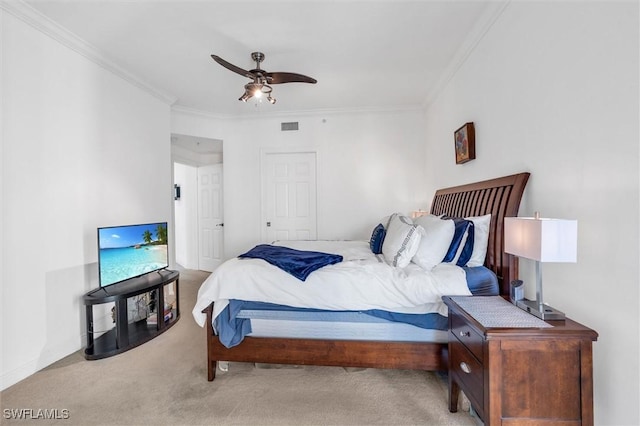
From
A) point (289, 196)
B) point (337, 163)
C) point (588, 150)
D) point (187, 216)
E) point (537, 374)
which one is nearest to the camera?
point (537, 374)

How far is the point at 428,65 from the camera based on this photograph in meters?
3.06

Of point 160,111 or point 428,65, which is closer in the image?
point 428,65

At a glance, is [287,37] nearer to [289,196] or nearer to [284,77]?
[284,77]

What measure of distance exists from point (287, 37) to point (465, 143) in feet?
6.19

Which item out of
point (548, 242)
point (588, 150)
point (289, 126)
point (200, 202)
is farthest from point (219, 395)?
point (200, 202)

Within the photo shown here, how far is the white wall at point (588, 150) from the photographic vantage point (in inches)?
46.1

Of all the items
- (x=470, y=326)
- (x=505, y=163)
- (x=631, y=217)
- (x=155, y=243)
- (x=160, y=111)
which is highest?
(x=160, y=111)

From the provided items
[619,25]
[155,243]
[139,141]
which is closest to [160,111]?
[139,141]

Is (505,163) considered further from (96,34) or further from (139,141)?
(139,141)

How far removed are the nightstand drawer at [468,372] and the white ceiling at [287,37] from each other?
7.68ft

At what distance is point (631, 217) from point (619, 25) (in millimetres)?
811

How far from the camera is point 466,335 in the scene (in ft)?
4.90

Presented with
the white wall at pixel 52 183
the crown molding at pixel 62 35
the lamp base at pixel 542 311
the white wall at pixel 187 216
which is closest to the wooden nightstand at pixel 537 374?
the lamp base at pixel 542 311

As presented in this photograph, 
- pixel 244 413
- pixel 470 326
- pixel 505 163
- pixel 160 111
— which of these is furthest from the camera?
pixel 160 111
